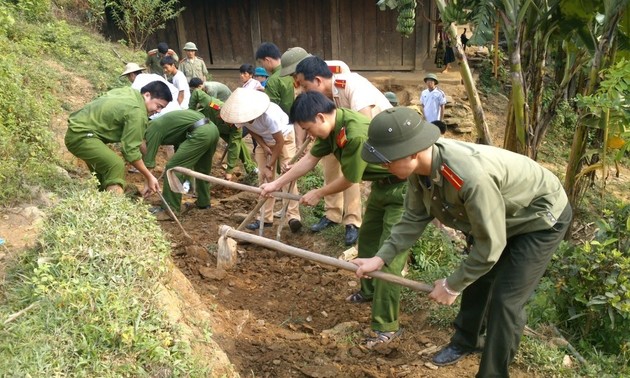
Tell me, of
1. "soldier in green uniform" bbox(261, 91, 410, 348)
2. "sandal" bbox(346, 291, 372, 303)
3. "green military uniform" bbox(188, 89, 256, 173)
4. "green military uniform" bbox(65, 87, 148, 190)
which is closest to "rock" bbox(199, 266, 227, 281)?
"sandal" bbox(346, 291, 372, 303)

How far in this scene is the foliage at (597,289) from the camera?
4.05 m

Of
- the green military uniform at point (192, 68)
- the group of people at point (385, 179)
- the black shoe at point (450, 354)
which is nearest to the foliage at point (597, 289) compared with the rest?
the group of people at point (385, 179)

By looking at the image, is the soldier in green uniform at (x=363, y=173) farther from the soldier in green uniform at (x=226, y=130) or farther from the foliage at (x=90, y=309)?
the soldier in green uniform at (x=226, y=130)

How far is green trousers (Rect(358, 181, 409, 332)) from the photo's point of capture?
14.0 feet

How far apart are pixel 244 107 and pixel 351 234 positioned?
69.0 inches

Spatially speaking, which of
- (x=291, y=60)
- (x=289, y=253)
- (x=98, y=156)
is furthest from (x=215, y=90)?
(x=289, y=253)

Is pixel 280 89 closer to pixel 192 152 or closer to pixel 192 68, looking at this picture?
pixel 192 152

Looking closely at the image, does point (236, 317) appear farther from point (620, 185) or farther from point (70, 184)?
point (620, 185)

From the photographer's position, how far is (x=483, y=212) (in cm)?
304

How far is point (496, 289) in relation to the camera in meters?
3.56

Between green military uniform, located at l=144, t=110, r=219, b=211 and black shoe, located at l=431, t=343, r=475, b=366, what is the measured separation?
4.07 m

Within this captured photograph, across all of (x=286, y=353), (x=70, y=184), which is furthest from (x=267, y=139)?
Answer: (x=286, y=353)

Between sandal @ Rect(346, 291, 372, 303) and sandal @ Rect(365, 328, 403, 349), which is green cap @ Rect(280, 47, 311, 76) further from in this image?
sandal @ Rect(365, 328, 403, 349)

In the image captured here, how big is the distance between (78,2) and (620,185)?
1371 centimetres
